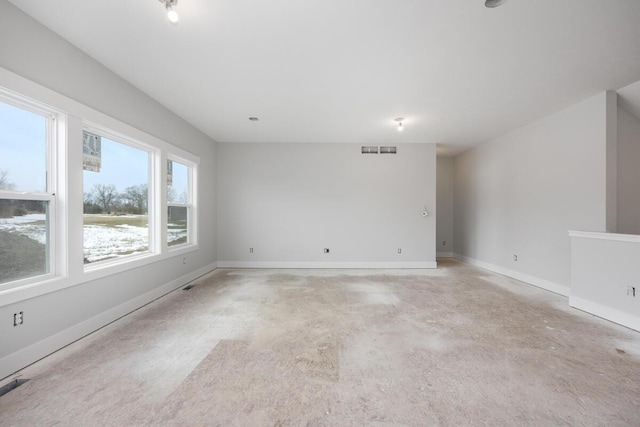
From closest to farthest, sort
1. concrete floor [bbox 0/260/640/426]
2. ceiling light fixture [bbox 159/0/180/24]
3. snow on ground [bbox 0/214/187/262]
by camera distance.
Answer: concrete floor [bbox 0/260/640/426], ceiling light fixture [bbox 159/0/180/24], snow on ground [bbox 0/214/187/262]

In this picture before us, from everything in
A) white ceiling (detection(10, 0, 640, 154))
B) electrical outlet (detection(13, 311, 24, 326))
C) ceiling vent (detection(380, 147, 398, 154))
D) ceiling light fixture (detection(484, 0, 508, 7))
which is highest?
white ceiling (detection(10, 0, 640, 154))

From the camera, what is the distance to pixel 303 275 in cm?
492

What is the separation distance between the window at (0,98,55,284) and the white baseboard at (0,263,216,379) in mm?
588

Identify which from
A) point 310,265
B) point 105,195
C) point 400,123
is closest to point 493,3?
point 400,123

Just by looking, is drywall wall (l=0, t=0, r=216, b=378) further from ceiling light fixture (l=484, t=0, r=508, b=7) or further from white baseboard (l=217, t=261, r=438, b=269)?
ceiling light fixture (l=484, t=0, r=508, b=7)

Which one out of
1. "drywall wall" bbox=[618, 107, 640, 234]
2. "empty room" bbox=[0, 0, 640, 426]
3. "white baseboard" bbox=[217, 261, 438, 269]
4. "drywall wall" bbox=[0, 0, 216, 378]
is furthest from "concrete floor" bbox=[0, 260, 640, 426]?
"white baseboard" bbox=[217, 261, 438, 269]

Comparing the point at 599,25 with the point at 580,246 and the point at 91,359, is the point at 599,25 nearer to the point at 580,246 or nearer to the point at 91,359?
the point at 580,246

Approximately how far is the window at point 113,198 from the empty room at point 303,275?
2cm

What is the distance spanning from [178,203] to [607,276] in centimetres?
613

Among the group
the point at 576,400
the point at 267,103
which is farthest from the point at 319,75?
the point at 576,400

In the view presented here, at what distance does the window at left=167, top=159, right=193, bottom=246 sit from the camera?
4.01 m

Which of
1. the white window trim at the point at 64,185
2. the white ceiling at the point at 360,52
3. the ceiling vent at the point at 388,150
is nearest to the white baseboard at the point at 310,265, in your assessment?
the ceiling vent at the point at 388,150

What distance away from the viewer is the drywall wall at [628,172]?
337 centimetres

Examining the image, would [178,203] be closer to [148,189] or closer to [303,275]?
[148,189]
